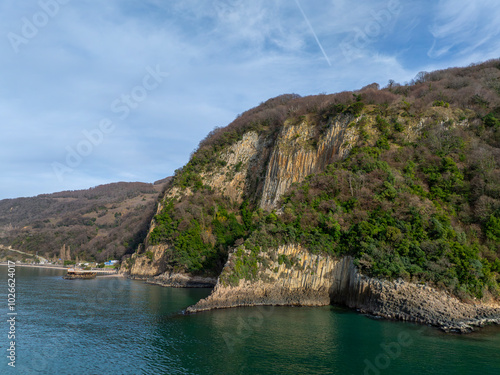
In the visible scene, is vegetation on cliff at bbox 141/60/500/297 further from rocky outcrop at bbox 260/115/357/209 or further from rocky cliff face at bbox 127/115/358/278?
rocky cliff face at bbox 127/115/358/278

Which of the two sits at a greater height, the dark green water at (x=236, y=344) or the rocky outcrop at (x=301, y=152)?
the rocky outcrop at (x=301, y=152)

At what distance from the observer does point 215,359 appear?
20609 millimetres

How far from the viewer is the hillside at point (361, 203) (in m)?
34.3

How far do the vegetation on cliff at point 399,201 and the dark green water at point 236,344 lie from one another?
286 inches

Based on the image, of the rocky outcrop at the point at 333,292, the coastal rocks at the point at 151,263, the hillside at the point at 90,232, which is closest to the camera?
the rocky outcrop at the point at 333,292

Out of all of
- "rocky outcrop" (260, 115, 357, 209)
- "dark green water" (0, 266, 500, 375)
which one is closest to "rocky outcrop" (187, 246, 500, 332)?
"dark green water" (0, 266, 500, 375)

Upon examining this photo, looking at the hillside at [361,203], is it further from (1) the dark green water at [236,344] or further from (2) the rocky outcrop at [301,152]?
(1) the dark green water at [236,344]

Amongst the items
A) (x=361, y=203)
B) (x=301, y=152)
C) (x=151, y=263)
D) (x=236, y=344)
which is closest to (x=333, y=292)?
(x=361, y=203)

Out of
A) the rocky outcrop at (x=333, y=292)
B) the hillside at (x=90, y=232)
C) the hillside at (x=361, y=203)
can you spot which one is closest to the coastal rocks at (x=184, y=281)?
the hillside at (x=361, y=203)

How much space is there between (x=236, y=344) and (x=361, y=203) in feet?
83.2

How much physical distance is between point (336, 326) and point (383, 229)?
13269mm

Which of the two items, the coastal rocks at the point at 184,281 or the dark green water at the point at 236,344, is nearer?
the dark green water at the point at 236,344

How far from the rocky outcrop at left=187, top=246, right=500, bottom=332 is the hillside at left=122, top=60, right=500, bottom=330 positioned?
0.58ft

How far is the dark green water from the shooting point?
64.3 ft
